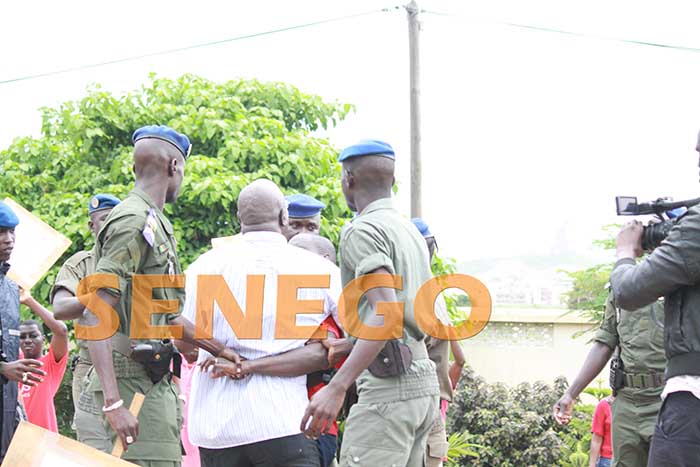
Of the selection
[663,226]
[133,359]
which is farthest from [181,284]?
[663,226]

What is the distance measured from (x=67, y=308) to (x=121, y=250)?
101 cm

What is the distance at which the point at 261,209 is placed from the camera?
4051mm

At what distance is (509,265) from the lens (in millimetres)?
36719

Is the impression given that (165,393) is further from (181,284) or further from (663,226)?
(663,226)

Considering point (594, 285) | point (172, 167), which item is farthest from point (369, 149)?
point (594, 285)

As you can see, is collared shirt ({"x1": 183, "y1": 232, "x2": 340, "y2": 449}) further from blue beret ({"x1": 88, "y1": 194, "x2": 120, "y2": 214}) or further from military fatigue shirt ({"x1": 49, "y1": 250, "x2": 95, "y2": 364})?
blue beret ({"x1": 88, "y1": 194, "x2": 120, "y2": 214})

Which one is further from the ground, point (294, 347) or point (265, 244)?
point (265, 244)

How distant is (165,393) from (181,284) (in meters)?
0.50

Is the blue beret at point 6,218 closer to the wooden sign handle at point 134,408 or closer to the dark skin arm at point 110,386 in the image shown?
the dark skin arm at point 110,386

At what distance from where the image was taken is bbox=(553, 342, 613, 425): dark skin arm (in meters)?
5.75

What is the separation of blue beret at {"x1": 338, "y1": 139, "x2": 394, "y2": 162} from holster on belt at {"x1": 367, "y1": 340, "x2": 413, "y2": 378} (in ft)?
2.94

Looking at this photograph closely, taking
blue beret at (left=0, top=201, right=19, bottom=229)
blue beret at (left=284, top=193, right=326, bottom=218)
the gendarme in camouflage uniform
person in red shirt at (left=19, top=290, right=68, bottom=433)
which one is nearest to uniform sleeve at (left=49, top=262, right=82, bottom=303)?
blue beret at (left=0, top=201, right=19, bottom=229)

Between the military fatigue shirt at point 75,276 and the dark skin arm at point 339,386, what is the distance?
6.69ft

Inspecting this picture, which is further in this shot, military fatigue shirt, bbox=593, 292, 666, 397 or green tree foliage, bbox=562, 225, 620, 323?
green tree foliage, bbox=562, 225, 620, 323
